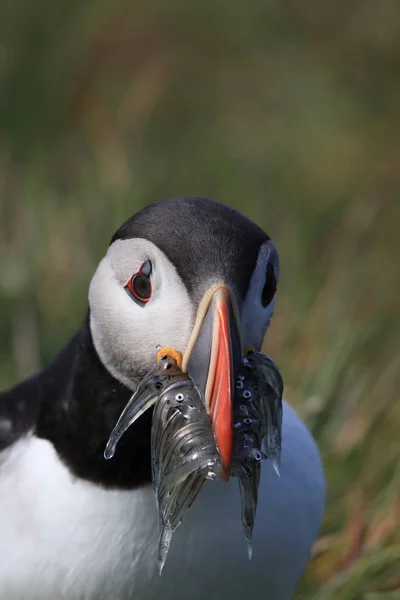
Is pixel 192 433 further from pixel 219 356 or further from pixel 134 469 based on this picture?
pixel 134 469

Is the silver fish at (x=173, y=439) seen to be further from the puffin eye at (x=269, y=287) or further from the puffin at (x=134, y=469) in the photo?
the puffin eye at (x=269, y=287)

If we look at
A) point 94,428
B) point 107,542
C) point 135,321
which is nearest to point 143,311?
point 135,321

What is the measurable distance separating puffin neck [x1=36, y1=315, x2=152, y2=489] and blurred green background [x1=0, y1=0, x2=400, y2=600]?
0.84m

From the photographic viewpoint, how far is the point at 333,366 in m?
4.18

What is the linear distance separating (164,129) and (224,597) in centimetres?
508

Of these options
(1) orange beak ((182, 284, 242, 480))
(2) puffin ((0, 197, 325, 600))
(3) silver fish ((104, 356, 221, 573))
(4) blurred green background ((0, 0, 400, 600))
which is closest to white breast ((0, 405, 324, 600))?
(2) puffin ((0, 197, 325, 600))

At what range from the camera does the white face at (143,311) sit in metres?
2.44

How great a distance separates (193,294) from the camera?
2.41 metres

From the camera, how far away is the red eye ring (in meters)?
2.52

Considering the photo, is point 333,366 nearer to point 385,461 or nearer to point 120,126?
point 385,461

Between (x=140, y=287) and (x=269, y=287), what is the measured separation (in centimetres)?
24

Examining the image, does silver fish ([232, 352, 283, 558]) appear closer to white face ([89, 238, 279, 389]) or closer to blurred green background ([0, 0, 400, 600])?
white face ([89, 238, 279, 389])

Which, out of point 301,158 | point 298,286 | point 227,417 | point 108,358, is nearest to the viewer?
point 227,417

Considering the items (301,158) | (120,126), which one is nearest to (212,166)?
(120,126)
